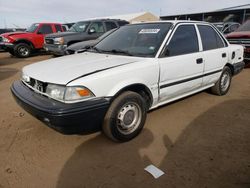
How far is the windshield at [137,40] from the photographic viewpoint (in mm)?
A: 3225

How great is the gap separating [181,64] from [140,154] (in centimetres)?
157

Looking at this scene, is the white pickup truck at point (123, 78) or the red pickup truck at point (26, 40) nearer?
the white pickup truck at point (123, 78)

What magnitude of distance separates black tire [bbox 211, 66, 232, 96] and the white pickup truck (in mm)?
350

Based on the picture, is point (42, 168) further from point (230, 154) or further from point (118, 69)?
point (230, 154)

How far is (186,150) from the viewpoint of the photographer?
9.27 feet

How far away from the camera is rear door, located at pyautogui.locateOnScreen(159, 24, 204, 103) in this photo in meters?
3.21

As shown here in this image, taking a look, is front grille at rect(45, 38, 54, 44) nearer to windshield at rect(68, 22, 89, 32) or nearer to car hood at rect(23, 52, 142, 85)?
windshield at rect(68, 22, 89, 32)

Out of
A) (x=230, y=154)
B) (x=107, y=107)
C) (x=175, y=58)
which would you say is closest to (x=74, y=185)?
(x=107, y=107)

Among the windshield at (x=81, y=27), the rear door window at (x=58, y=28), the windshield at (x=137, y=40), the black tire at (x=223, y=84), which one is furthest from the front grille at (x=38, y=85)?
the rear door window at (x=58, y=28)

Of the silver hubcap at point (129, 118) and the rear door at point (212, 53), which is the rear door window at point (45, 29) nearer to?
the rear door at point (212, 53)

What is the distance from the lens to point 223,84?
475 cm

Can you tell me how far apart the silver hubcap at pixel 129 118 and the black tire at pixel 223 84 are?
7.93ft

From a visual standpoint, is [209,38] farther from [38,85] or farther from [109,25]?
[109,25]

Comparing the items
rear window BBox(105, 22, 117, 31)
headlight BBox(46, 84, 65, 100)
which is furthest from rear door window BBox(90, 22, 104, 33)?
headlight BBox(46, 84, 65, 100)
